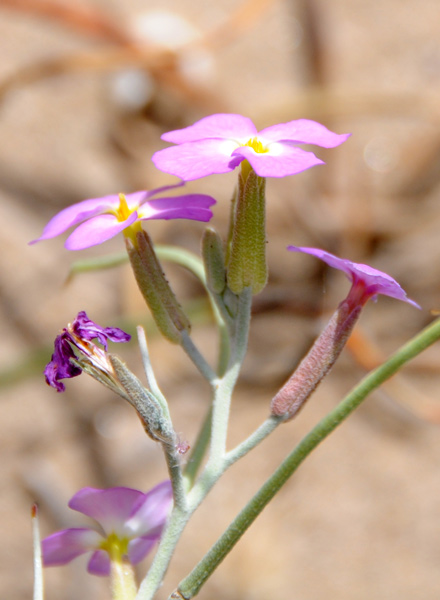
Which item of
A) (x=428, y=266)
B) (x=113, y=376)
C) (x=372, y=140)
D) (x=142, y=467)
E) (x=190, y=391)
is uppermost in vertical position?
(x=113, y=376)

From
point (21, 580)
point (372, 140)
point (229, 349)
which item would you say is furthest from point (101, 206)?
point (372, 140)

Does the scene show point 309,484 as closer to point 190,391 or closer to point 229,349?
point 190,391

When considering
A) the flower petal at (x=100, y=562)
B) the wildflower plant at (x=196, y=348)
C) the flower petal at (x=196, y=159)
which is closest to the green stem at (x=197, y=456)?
the wildflower plant at (x=196, y=348)

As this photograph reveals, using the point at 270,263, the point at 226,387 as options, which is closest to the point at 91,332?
the point at 226,387

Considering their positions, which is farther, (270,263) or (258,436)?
(270,263)

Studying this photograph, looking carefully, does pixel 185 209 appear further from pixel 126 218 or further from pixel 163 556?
pixel 163 556

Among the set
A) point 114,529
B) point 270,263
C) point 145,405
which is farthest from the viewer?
point 270,263

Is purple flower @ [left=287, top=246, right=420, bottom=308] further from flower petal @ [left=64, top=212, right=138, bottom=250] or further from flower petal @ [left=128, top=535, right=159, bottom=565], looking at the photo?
flower petal @ [left=128, top=535, right=159, bottom=565]
